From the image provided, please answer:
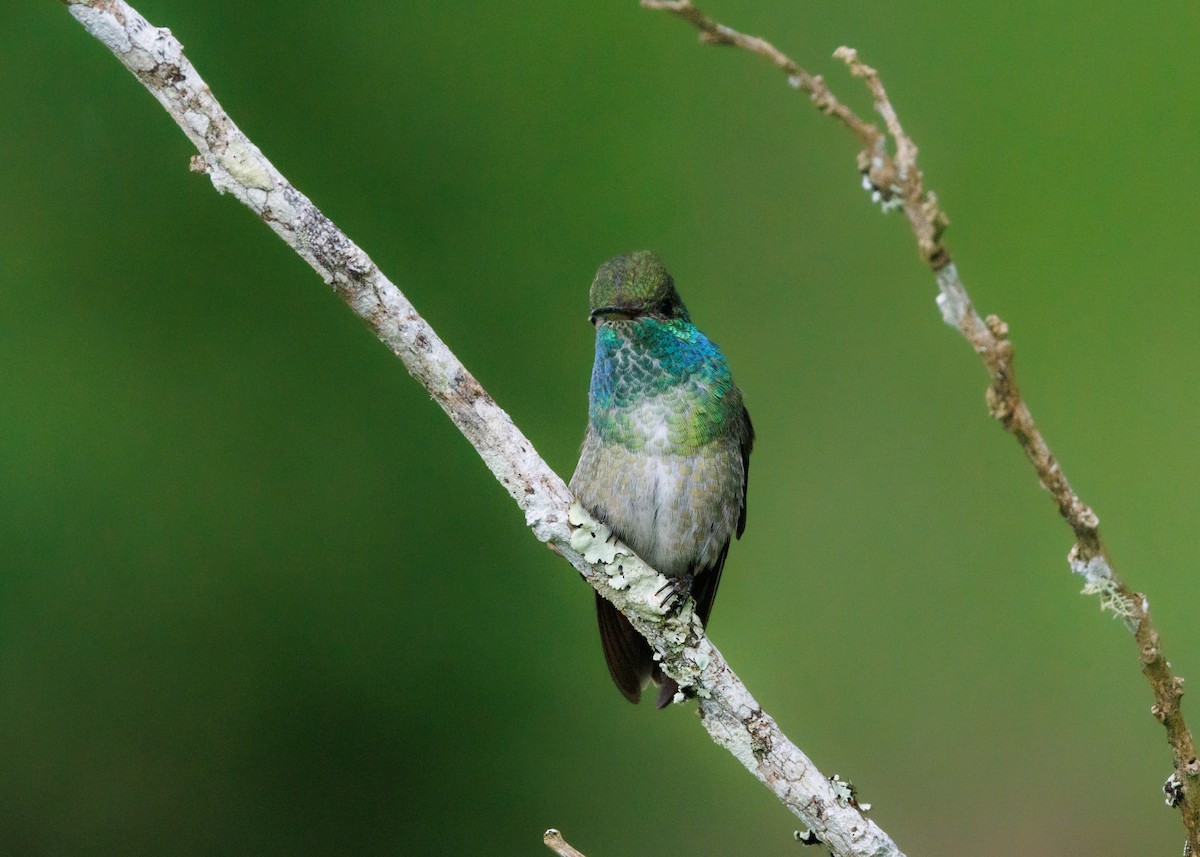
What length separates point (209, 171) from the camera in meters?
1.53

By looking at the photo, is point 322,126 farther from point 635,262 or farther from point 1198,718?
point 1198,718

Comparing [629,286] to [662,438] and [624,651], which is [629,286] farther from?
[624,651]

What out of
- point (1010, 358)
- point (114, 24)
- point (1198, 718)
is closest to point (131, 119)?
point (114, 24)

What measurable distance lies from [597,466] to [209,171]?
3.18 feet

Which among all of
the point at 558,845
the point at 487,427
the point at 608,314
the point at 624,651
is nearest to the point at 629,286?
the point at 608,314

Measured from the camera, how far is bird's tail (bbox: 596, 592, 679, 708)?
235 centimetres

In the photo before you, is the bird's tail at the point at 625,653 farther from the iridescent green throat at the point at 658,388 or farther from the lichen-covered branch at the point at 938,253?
the lichen-covered branch at the point at 938,253

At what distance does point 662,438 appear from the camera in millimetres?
2223

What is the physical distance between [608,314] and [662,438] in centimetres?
27

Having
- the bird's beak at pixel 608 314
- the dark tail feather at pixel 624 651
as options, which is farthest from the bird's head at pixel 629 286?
the dark tail feather at pixel 624 651

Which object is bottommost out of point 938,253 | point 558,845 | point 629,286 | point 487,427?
point 558,845

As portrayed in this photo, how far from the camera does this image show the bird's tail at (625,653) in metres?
2.35

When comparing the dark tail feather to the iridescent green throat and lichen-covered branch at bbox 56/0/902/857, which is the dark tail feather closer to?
the iridescent green throat

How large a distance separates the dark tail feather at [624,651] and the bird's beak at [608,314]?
0.58 m
